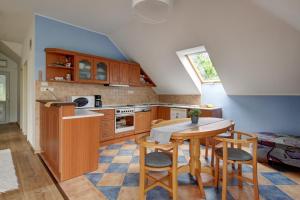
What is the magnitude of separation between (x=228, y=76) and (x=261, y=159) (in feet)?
5.38

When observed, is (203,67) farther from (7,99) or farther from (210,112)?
(7,99)

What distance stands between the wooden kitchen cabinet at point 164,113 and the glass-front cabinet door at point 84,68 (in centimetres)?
203

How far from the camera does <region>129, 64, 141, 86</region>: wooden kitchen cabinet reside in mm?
4477

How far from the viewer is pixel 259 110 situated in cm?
352

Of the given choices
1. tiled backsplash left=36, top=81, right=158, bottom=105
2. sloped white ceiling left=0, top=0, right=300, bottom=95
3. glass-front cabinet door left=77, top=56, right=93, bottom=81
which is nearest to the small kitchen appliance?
tiled backsplash left=36, top=81, right=158, bottom=105

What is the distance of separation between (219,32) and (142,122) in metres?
2.71

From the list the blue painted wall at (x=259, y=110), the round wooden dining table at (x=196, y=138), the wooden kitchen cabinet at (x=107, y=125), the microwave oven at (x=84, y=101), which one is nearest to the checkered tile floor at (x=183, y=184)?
the round wooden dining table at (x=196, y=138)

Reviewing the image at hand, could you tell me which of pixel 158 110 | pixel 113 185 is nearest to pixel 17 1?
pixel 113 185

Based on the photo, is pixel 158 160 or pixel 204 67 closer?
pixel 158 160

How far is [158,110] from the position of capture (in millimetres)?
4738

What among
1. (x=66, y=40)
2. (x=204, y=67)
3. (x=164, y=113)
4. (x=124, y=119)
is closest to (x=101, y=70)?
(x=66, y=40)

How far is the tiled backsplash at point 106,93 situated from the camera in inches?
134

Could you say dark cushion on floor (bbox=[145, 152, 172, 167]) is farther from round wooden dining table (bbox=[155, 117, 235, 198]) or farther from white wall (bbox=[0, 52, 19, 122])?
white wall (bbox=[0, 52, 19, 122])

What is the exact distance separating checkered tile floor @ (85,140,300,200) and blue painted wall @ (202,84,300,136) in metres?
1.07
